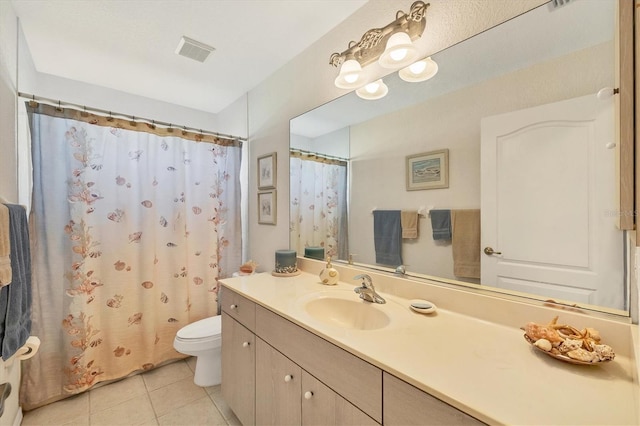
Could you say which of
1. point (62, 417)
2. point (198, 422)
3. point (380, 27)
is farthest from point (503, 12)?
point (62, 417)

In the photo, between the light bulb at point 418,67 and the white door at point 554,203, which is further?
A: the light bulb at point 418,67

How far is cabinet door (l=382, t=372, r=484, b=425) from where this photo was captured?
625mm

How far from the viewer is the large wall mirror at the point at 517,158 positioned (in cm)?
86

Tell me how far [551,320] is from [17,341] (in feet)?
6.82

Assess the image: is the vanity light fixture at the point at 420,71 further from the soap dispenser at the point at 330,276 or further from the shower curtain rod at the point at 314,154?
the soap dispenser at the point at 330,276

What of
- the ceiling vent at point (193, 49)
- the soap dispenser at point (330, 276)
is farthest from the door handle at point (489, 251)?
the ceiling vent at point (193, 49)

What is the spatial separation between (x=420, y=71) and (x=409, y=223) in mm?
754

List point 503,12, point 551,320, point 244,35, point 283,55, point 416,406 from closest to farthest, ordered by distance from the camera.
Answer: point 416,406 < point 551,320 < point 503,12 < point 244,35 < point 283,55

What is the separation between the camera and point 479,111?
114 cm

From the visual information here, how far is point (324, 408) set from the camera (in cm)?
95

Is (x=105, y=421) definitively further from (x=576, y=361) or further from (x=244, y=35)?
(x=244, y=35)

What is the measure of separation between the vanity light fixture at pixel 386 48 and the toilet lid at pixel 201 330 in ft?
6.11

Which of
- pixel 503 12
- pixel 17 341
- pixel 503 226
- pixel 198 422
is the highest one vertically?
pixel 503 12

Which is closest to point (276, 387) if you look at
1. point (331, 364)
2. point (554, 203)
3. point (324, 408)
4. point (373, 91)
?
point (324, 408)
